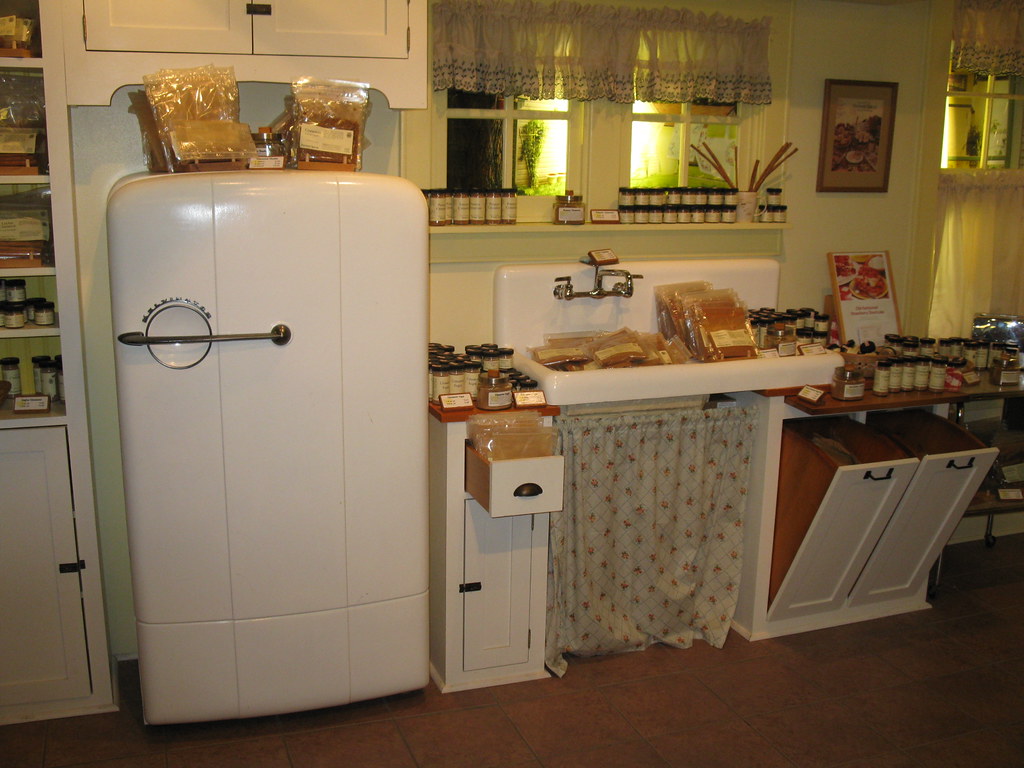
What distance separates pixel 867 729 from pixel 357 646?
4.72 feet

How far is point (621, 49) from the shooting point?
322 centimetres

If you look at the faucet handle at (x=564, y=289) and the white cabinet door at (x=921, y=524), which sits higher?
the faucet handle at (x=564, y=289)

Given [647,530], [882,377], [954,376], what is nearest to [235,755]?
[647,530]

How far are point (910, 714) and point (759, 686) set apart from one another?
43 centimetres

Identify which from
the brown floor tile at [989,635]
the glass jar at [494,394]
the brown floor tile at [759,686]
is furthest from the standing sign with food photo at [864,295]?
the glass jar at [494,394]

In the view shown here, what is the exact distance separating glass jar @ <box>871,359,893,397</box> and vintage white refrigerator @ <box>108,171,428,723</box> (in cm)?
154

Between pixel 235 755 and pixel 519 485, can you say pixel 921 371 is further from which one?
pixel 235 755

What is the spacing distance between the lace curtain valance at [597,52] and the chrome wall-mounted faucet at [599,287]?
583 mm

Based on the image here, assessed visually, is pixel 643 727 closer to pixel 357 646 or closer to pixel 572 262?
pixel 357 646

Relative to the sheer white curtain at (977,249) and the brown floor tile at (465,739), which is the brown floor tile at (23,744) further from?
the sheer white curtain at (977,249)

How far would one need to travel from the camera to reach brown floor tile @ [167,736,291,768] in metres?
2.49

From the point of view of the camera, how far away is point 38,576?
2.64 meters

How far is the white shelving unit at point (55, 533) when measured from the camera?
2500 mm

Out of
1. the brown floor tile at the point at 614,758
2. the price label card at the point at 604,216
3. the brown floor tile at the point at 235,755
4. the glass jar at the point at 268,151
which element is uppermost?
the glass jar at the point at 268,151
